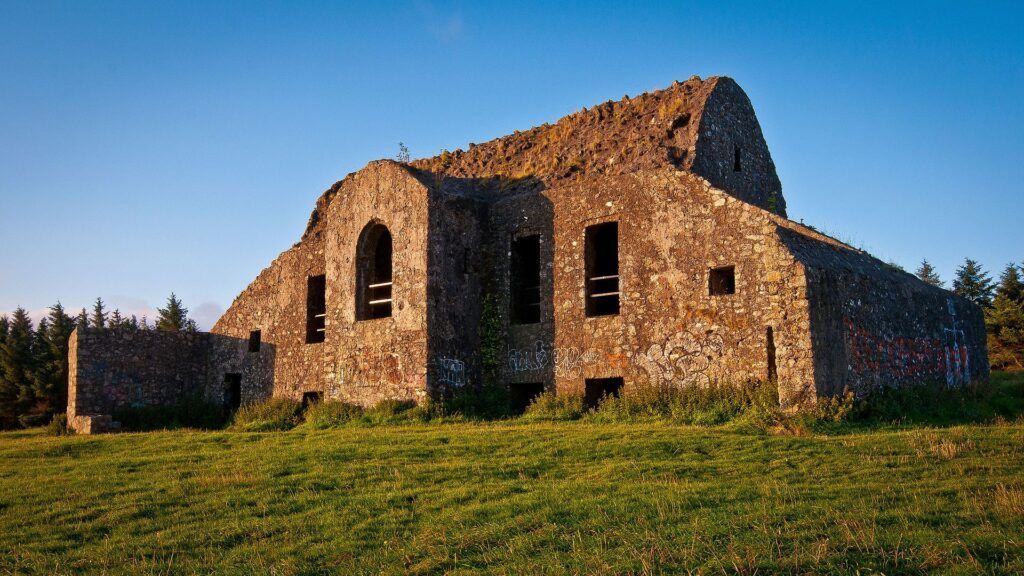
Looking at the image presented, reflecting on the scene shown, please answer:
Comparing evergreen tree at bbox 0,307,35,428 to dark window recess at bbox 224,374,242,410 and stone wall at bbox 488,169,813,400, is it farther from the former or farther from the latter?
stone wall at bbox 488,169,813,400

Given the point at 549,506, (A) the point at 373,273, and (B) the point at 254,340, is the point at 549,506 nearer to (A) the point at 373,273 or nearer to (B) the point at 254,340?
(A) the point at 373,273

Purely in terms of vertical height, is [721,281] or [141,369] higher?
[721,281]

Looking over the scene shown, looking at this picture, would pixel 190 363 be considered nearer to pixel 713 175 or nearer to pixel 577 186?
pixel 577 186

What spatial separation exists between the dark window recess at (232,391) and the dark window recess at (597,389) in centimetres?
1127

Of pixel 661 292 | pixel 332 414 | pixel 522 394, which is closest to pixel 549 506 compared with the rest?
pixel 661 292

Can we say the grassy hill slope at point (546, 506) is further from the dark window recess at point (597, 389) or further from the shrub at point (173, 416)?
the shrub at point (173, 416)

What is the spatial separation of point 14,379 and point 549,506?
2320cm

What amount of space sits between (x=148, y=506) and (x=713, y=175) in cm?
1241

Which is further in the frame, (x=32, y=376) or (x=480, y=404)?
(x=32, y=376)

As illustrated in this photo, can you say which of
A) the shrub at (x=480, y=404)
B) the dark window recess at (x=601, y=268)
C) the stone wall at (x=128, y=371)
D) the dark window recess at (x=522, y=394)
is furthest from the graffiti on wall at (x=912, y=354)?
the stone wall at (x=128, y=371)

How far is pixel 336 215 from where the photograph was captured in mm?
19453

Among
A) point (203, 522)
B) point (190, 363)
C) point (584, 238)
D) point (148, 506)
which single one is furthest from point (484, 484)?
point (190, 363)

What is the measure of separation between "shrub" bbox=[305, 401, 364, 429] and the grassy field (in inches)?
163

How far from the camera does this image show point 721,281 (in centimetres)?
1484
